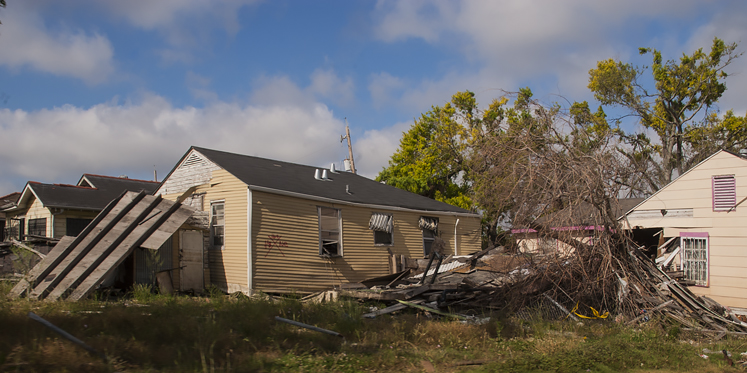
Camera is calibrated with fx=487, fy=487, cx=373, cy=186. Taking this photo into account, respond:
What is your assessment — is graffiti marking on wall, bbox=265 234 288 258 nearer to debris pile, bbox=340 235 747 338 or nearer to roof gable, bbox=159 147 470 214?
roof gable, bbox=159 147 470 214

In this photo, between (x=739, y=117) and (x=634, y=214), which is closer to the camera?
(x=634, y=214)

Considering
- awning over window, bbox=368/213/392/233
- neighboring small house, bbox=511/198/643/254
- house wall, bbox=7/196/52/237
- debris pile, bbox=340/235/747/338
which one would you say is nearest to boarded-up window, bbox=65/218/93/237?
house wall, bbox=7/196/52/237

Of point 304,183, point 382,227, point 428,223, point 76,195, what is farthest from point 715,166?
point 76,195

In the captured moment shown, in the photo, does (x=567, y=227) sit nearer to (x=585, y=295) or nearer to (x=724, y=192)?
(x=585, y=295)

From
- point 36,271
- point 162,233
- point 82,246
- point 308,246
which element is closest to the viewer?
point 36,271

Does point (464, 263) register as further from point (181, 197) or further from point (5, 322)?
point (5, 322)

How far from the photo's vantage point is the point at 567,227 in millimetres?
10180

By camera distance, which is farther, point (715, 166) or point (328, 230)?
point (328, 230)

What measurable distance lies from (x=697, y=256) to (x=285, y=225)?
39.8ft

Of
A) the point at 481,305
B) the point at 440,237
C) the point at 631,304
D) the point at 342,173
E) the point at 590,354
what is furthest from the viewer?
the point at 342,173

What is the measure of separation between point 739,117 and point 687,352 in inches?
981

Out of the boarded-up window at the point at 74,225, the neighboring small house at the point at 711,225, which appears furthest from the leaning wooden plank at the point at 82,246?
the neighboring small house at the point at 711,225

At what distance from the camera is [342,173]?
832 inches

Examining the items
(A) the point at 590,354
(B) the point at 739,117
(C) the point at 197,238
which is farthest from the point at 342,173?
(B) the point at 739,117
